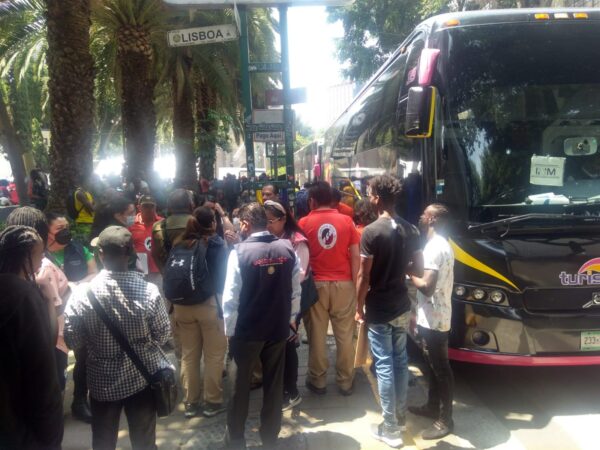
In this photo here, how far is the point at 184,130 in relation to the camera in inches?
621

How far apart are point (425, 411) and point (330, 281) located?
130 cm

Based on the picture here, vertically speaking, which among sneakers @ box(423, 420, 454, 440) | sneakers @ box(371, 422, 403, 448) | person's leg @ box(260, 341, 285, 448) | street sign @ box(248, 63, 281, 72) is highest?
street sign @ box(248, 63, 281, 72)

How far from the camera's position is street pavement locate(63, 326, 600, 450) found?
3732mm

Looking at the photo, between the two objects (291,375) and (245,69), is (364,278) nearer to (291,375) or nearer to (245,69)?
(291,375)

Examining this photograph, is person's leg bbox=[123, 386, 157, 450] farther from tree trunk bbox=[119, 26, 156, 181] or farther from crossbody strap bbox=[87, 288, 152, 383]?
tree trunk bbox=[119, 26, 156, 181]

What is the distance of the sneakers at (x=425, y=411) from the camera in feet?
13.1

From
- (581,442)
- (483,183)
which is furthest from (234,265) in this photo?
(581,442)

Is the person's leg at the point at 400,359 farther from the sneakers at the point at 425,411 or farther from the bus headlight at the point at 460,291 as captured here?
the bus headlight at the point at 460,291

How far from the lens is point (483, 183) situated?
14.1 feet

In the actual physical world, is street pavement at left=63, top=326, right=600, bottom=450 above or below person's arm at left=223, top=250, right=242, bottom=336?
below

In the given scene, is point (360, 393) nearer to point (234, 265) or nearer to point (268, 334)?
point (268, 334)

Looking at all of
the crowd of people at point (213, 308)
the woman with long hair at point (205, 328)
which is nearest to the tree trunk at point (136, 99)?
the crowd of people at point (213, 308)

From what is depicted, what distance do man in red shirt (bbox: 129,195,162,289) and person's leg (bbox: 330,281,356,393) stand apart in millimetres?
1976

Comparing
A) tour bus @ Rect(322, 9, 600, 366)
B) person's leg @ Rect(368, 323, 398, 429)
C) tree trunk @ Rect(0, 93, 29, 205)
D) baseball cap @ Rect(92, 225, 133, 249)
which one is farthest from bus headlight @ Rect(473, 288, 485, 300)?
tree trunk @ Rect(0, 93, 29, 205)
